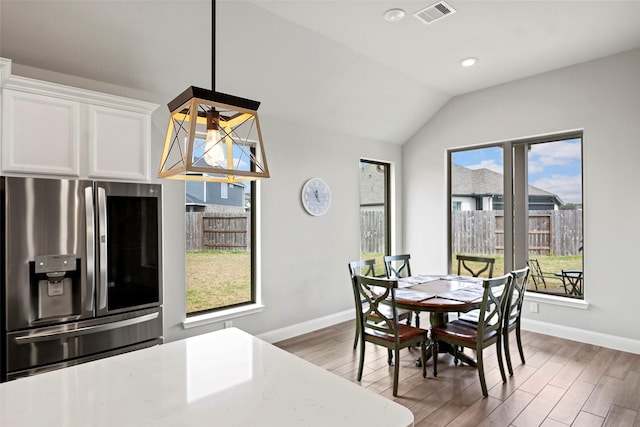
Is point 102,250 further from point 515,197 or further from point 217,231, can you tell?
point 515,197

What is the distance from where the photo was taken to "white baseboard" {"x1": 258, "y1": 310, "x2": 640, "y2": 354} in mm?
3912

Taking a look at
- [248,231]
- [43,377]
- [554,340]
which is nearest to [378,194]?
[248,231]

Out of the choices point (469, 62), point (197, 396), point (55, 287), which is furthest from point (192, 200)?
point (469, 62)

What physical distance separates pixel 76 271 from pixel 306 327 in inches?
111

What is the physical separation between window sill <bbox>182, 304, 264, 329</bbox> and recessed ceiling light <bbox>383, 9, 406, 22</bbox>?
316cm

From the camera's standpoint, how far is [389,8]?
302 cm

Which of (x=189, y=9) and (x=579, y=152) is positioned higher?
(x=189, y=9)

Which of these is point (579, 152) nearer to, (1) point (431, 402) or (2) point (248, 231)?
(1) point (431, 402)

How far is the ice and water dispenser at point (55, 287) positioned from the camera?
7.42ft

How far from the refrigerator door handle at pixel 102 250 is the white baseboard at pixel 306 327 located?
6.49 ft

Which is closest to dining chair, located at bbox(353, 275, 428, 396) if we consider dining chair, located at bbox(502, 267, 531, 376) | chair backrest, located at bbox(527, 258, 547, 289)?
dining chair, located at bbox(502, 267, 531, 376)

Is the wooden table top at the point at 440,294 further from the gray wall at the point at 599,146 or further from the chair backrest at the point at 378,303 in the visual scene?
the gray wall at the point at 599,146

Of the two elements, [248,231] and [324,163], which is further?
[324,163]

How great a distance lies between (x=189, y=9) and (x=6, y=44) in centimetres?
127
